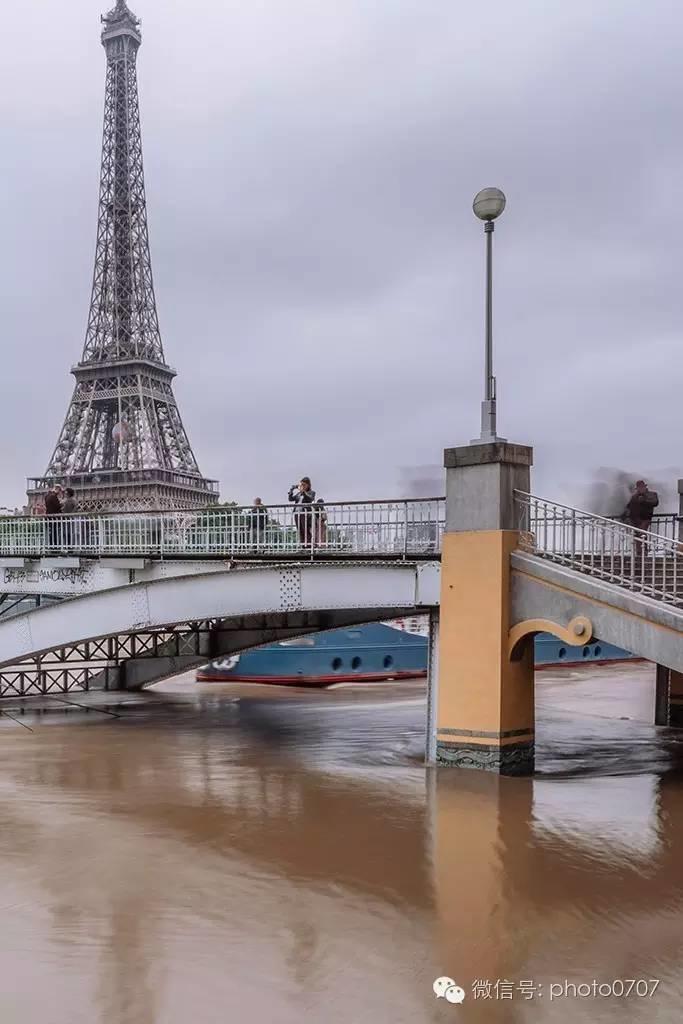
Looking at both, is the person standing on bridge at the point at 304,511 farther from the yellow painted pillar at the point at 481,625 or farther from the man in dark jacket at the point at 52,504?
the man in dark jacket at the point at 52,504

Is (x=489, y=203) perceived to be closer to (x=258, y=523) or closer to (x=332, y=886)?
(x=258, y=523)

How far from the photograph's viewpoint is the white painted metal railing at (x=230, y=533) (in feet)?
49.2

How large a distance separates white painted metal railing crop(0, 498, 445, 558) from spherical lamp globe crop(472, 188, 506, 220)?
460 cm

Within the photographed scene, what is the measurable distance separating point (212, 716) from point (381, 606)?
959 cm

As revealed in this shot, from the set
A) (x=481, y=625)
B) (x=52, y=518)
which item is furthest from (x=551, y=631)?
(x=52, y=518)

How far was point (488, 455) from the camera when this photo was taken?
13.6 meters

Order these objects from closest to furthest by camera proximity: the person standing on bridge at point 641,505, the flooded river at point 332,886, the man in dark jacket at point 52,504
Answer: the flooded river at point 332,886, the person standing on bridge at point 641,505, the man in dark jacket at point 52,504

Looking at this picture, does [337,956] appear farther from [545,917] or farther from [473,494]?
Answer: [473,494]

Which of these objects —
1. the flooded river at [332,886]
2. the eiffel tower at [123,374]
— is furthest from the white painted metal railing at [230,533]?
the eiffel tower at [123,374]

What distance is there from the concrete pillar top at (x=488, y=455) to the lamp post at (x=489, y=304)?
0.67ft

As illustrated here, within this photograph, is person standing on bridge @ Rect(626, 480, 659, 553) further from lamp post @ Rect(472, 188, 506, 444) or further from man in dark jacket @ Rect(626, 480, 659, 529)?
lamp post @ Rect(472, 188, 506, 444)

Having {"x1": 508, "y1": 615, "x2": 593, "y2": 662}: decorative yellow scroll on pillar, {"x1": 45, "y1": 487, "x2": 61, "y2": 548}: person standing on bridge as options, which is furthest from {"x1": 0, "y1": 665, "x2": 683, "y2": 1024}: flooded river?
{"x1": 45, "y1": 487, "x2": 61, "y2": 548}: person standing on bridge

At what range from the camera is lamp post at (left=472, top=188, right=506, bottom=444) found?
1398 cm

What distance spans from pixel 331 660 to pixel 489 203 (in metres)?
20.5
